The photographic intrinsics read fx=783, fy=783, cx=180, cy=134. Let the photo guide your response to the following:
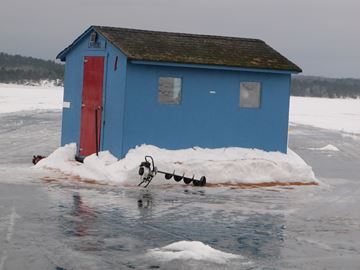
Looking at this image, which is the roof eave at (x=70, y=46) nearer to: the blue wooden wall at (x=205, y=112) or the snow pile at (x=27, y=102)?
the blue wooden wall at (x=205, y=112)

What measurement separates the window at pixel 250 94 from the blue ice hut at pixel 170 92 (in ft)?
0.08

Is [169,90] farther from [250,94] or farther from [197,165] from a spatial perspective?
[250,94]

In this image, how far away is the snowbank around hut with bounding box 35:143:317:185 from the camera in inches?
659

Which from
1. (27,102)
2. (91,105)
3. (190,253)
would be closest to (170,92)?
(91,105)

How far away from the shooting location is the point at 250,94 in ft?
62.8

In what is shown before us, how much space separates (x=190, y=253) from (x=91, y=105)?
997 centimetres

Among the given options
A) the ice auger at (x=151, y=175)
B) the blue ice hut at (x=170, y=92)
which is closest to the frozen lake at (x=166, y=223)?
the ice auger at (x=151, y=175)

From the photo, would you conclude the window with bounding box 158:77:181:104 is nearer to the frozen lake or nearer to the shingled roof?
the shingled roof

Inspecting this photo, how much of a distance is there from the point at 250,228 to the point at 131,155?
19.3 ft

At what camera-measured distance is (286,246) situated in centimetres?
1045

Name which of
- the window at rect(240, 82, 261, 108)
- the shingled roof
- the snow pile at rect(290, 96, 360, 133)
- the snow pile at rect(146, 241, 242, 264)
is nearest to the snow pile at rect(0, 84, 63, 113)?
the snow pile at rect(290, 96, 360, 133)

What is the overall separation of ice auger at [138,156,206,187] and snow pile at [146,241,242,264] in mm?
6002

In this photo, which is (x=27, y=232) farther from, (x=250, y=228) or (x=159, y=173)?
(x=159, y=173)

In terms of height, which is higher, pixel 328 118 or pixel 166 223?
pixel 166 223
